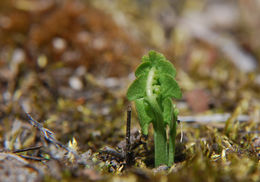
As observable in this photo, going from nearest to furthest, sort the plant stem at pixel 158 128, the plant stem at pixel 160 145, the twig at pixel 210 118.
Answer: the plant stem at pixel 158 128, the plant stem at pixel 160 145, the twig at pixel 210 118

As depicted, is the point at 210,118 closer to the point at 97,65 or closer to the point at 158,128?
the point at 158,128

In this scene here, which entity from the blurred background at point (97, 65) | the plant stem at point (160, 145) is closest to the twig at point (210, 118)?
the blurred background at point (97, 65)

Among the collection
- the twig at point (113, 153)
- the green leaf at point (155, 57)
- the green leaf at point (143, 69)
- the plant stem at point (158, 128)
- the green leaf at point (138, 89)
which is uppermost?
the green leaf at point (155, 57)

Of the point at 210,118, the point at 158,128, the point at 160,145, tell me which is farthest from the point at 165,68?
the point at 210,118

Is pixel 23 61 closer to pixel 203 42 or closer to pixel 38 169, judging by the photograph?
pixel 38 169

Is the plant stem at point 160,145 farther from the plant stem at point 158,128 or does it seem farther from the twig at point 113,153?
the twig at point 113,153

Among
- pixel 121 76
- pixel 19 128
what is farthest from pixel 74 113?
pixel 121 76
